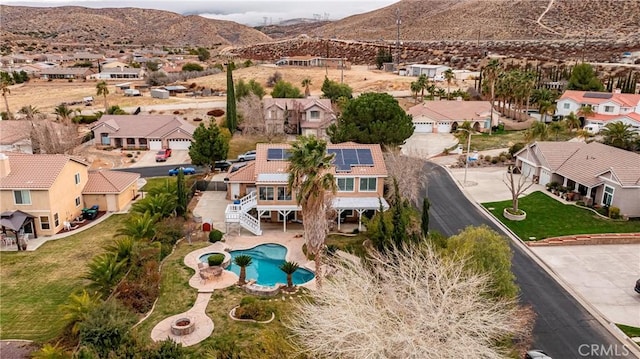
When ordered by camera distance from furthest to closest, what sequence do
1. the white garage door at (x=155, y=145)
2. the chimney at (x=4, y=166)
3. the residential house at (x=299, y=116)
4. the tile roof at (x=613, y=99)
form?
the tile roof at (x=613, y=99) → the residential house at (x=299, y=116) → the white garage door at (x=155, y=145) → the chimney at (x=4, y=166)

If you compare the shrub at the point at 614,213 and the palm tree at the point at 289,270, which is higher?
the shrub at the point at 614,213

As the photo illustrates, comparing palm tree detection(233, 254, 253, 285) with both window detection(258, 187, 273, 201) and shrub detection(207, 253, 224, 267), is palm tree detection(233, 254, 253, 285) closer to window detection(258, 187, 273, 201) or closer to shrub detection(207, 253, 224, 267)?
shrub detection(207, 253, 224, 267)

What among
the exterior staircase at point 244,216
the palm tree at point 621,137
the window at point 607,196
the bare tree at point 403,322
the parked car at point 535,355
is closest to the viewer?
the bare tree at point 403,322

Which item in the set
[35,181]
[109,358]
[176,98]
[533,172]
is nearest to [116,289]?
[109,358]

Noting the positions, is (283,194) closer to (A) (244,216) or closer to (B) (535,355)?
(A) (244,216)

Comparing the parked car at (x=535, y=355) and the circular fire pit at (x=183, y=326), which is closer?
the parked car at (x=535, y=355)

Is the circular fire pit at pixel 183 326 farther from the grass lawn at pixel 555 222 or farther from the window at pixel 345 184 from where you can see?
the grass lawn at pixel 555 222

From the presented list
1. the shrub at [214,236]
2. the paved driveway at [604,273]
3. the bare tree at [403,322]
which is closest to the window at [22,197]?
the shrub at [214,236]
